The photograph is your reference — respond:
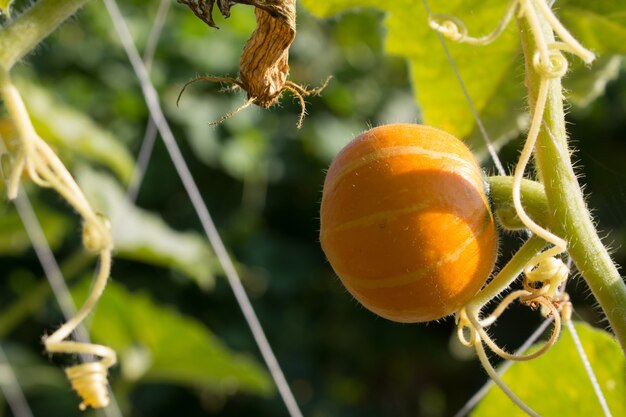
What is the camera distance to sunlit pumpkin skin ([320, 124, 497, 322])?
57cm

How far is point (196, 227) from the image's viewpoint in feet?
9.76

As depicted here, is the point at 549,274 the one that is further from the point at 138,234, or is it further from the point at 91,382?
the point at 138,234

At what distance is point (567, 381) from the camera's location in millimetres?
838

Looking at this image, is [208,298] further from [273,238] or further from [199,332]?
[199,332]

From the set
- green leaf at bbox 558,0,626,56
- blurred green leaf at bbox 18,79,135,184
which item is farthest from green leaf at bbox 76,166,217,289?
green leaf at bbox 558,0,626,56

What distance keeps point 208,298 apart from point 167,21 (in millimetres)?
886

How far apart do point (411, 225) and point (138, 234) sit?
1.58m

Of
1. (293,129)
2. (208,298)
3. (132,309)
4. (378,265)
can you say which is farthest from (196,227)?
(378,265)

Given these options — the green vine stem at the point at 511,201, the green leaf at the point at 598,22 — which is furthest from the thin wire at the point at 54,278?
the green vine stem at the point at 511,201

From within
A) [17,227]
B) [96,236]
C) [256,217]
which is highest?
[96,236]

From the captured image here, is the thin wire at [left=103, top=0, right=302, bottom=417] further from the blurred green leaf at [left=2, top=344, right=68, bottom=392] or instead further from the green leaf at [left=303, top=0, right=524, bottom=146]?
the blurred green leaf at [left=2, top=344, right=68, bottom=392]

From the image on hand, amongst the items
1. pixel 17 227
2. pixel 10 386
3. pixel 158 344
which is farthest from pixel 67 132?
pixel 10 386

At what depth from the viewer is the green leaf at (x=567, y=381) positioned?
32.1 inches

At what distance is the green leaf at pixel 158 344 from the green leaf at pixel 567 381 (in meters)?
1.05
